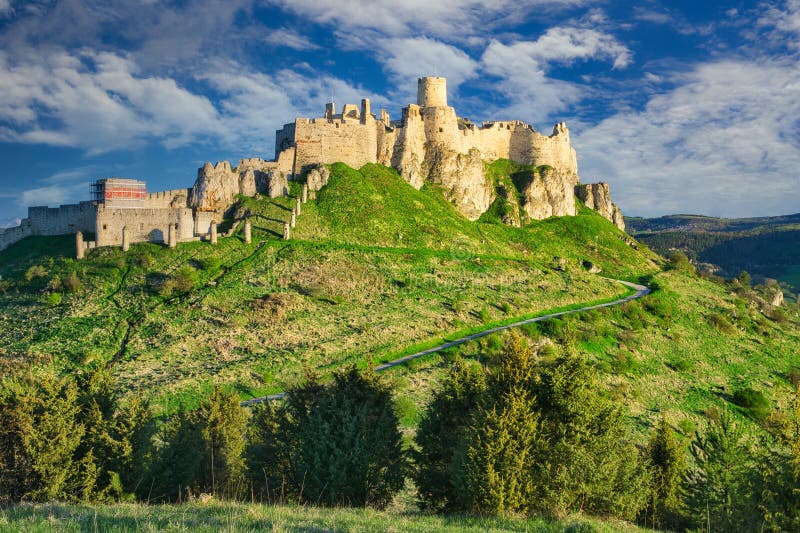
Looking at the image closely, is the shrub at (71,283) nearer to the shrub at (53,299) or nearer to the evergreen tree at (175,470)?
the shrub at (53,299)

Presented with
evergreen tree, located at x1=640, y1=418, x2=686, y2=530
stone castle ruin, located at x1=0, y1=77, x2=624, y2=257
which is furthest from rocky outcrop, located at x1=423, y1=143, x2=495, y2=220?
evergreen tree, located at x1=640, y1=418, x2=686, y2=530

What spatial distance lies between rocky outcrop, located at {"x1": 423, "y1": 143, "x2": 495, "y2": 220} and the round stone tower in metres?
7.40

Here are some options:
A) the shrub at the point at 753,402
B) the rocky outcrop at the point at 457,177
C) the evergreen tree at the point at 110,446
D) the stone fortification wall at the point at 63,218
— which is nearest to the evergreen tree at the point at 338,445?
the evergreen tree at the point at 110,446

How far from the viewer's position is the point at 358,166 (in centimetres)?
7950

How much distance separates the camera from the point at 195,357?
40719 millimetres

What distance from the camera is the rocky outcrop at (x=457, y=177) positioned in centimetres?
8700

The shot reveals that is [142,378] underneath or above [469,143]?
underneath

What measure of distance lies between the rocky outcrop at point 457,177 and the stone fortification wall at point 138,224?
41.7 meters

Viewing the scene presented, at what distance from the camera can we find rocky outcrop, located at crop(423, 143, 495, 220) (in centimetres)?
8700

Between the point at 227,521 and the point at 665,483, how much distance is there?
23.2 metres

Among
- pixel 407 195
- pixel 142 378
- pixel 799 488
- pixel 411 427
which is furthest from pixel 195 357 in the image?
pixel 407 195

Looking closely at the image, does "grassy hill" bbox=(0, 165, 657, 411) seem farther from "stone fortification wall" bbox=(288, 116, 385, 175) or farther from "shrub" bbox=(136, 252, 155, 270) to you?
"stone fortification wall" bbox=(288, 116, 385, 175)

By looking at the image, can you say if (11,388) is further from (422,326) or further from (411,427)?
(422,326)

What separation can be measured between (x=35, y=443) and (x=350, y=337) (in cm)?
2803
